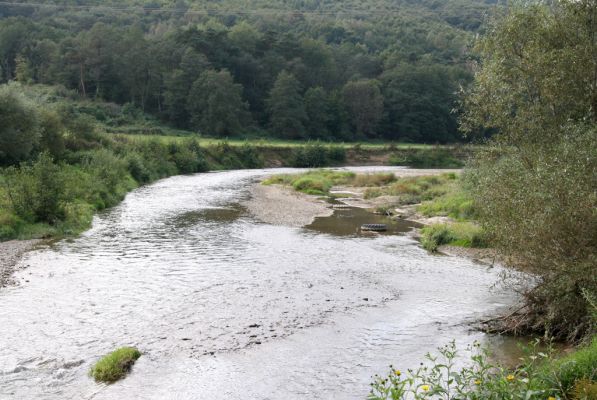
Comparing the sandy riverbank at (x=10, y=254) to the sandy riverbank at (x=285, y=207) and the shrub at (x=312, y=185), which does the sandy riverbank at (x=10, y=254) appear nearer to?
the sandy riverbank at (x=285, y=207)

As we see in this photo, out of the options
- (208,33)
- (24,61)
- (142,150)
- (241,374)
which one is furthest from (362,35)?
(241,374)

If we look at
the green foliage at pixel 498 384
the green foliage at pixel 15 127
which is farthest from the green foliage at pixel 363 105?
the green foliage at pixel 498 384

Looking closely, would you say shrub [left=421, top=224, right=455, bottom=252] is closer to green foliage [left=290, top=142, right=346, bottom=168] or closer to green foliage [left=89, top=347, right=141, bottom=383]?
green foliage [left=89, top=347, right=141, bottom=383]

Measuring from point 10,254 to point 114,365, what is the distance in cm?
1365

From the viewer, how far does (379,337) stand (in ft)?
51.3

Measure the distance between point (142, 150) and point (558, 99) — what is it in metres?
55.7

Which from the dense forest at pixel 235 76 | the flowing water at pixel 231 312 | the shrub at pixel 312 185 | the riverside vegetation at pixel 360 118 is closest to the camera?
the flowing water at pixel 231 312

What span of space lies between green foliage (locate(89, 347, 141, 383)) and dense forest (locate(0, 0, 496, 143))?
310ft

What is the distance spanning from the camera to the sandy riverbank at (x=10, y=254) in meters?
20.5

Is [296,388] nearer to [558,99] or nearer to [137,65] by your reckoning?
[558,99]

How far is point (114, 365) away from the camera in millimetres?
12930

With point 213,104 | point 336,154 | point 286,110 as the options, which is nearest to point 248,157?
point 336,154

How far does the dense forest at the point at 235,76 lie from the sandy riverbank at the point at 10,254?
81.2m

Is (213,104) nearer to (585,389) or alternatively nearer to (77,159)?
(77,159)
